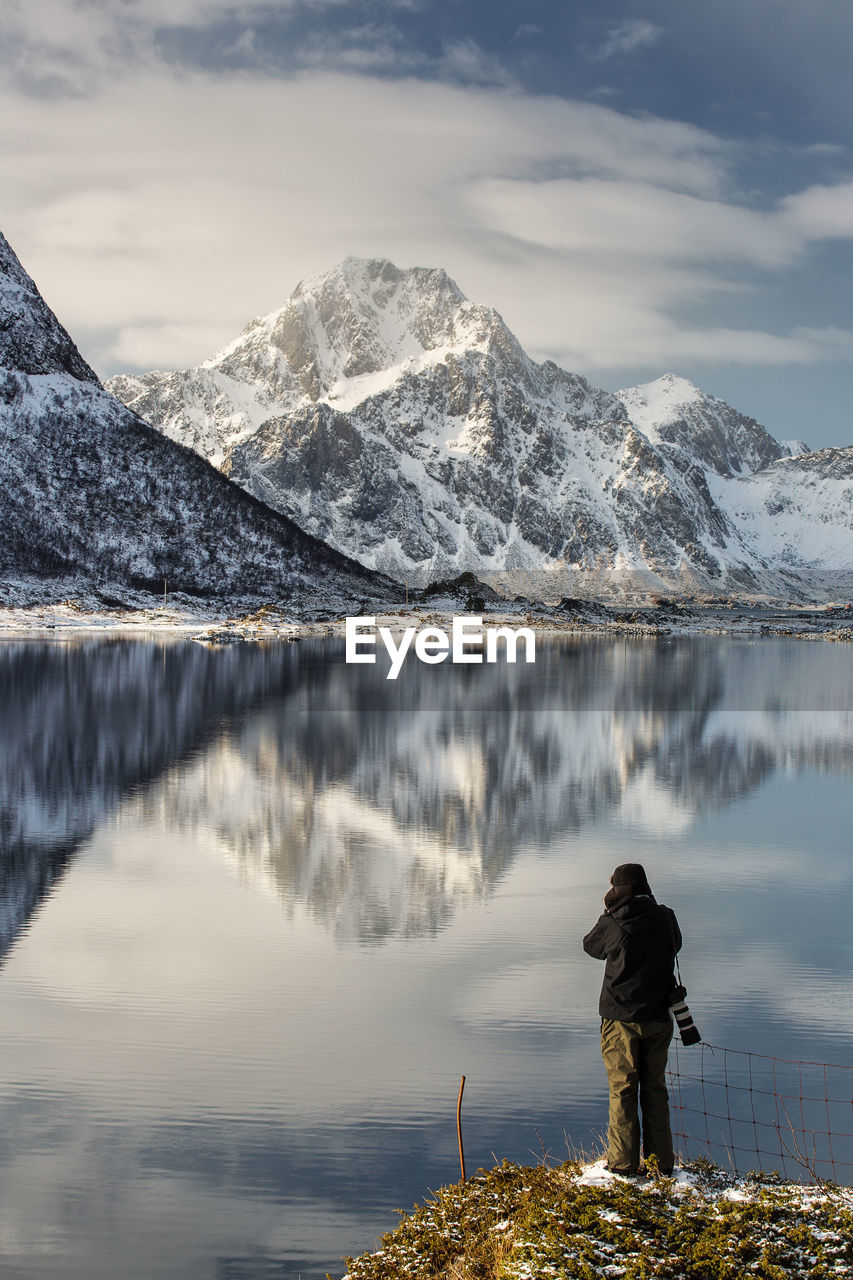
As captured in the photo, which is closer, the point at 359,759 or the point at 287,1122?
the point at 287,1122

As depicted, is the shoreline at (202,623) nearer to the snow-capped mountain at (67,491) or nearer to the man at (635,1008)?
the snow-capped mountain at (67,491)

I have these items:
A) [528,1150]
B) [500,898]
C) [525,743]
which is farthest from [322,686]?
[528,1150]

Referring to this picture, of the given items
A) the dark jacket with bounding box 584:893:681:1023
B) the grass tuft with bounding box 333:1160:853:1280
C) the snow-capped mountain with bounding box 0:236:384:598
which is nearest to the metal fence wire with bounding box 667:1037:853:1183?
the grass tuft with bounding box 333:1160:853:1280

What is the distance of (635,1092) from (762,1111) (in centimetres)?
404

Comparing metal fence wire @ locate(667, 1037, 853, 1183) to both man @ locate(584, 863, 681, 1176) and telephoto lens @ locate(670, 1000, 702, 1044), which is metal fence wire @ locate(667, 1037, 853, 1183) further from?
telephoto lens @ locate(670, 1000, 702, 1044)

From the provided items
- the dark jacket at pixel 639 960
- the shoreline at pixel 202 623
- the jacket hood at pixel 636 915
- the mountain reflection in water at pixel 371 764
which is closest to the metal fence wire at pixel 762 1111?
the dark jacket at pixel 639 960

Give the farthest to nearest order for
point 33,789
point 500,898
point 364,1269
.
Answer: point 33,789 < point 500,898 < point 364,1269

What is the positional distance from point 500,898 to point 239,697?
42.2 meters

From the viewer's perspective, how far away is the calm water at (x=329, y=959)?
1127 cm

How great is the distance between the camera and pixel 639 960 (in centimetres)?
967

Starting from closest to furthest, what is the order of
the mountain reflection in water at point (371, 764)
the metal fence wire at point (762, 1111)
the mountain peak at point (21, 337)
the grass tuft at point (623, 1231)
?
the grass tuft at point (623, 1231)
the metal fence wire at point (762, 1111)
the mountain reflection in water at point (371, 764)
the mountain peak at point (21, 337)

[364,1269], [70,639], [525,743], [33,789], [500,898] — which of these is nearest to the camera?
[364,1269]

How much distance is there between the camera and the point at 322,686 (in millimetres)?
72312

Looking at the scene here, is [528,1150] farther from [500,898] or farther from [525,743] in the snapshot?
[525,743]
